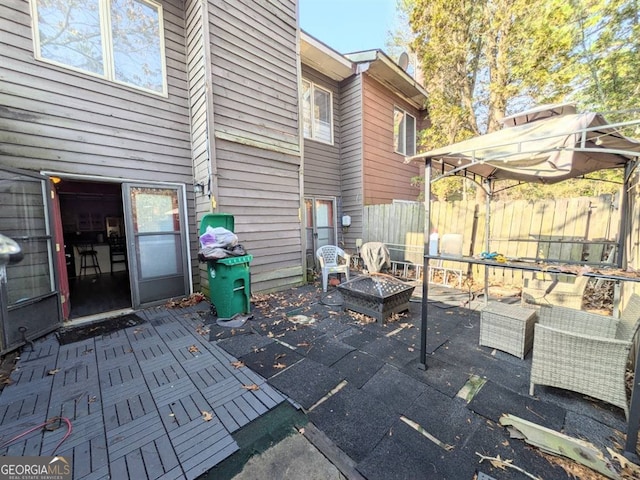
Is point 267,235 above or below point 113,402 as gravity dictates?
above

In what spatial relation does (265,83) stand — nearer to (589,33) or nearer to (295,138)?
(295,138)

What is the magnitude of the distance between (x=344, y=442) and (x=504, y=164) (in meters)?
3.47

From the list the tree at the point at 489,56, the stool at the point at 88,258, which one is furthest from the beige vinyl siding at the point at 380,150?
the stool at the point at 88,258

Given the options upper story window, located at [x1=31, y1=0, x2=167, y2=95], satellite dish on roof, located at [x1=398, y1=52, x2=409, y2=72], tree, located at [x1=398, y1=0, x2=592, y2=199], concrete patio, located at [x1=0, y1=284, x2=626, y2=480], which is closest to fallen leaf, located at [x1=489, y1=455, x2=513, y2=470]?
concrete patio, located at [x1=0, y1=284, x2=626, y2=480]

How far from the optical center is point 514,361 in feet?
8.65

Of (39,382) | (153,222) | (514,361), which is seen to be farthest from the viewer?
(153,222)

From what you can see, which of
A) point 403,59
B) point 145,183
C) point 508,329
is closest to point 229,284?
point 145,183

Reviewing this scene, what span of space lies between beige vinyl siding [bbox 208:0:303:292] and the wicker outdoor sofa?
421cm

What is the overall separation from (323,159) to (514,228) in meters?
4.88

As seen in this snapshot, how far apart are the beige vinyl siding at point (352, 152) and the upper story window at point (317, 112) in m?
0.42

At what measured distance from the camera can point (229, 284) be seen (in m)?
3.70

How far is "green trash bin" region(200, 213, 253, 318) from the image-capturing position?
145 inches

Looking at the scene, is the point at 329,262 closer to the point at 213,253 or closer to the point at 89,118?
the point at 213,253

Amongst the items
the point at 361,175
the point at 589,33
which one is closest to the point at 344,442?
the point at 361,175
